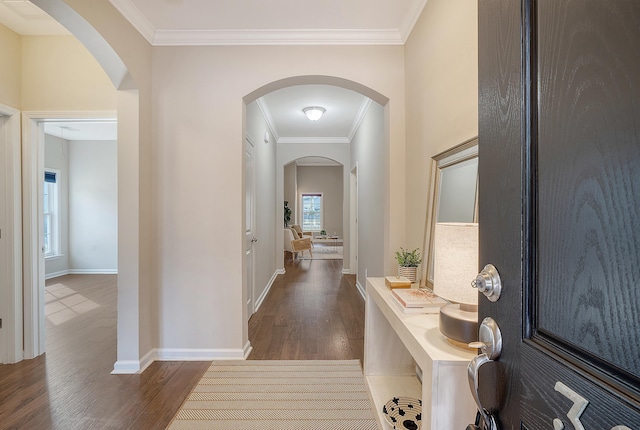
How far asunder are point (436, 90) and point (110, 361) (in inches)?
124

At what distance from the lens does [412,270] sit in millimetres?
1957

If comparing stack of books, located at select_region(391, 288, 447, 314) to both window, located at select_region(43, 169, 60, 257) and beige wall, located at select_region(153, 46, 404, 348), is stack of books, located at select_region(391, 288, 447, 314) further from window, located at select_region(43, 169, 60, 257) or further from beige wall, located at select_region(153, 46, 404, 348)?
window, located at select_region(43, 169, 60, 257)

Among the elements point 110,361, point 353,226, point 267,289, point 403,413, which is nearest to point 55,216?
point 267,289

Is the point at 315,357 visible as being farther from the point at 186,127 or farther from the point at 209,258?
the point at 186,127

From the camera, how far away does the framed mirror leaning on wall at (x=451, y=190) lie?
1.49 meters

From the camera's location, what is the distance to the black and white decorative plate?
162 cm

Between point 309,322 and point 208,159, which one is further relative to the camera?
point 309,322

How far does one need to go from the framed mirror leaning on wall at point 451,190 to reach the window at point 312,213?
1053 cm

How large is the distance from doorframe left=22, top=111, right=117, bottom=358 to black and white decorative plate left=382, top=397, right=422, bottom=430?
9.40 ft

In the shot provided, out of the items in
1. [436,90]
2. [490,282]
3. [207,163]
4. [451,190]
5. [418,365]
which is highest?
[436,90]

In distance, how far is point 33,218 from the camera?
2.65 m

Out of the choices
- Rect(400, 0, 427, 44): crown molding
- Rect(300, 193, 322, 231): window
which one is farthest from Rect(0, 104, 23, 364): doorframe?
Rect(300, 193, 322, 231): window

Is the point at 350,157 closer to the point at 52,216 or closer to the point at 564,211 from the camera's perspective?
the point at 52,216

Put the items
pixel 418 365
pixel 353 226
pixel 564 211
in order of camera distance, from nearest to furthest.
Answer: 1. pixel 564 211
2. pixel 418 365
3. pixel 353 226
